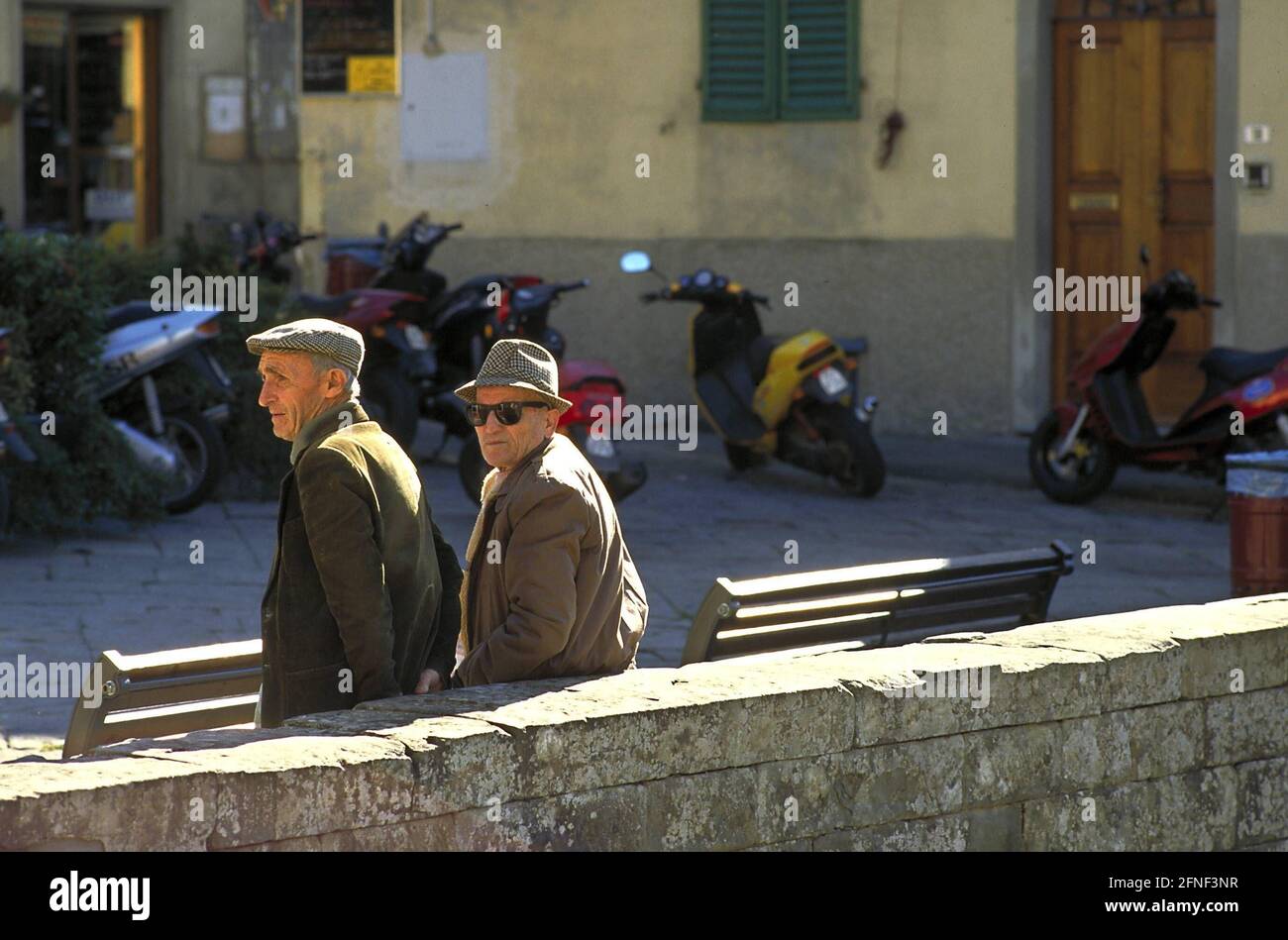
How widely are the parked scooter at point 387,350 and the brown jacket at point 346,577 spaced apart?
6415 mm

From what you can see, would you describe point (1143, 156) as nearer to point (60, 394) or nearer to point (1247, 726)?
point (60, 394)

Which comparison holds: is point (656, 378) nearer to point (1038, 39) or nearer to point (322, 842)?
point (1038, 39)

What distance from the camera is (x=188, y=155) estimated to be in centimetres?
1962

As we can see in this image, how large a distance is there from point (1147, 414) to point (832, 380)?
5.64 ft

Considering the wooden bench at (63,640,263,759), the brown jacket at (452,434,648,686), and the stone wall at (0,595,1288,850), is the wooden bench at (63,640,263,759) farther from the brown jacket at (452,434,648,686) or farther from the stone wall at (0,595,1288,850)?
the stone wall at (0,595,1288,850)

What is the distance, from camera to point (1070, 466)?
12.0 m

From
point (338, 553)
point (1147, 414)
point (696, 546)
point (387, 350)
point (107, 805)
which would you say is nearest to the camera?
point (107, 805)

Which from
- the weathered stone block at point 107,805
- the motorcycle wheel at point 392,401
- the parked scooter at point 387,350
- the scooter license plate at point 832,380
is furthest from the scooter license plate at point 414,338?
the weathered stone block at point 107,805

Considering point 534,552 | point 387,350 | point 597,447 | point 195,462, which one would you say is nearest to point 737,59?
point 387,350

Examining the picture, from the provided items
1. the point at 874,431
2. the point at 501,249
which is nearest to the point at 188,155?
the point at 501,249

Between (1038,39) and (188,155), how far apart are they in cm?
880

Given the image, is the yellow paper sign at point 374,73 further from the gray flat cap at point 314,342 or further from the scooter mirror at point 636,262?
the gray flat cap at point 314,342

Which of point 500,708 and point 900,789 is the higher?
point 500,708

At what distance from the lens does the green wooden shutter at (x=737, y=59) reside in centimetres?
1429
